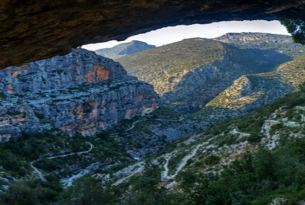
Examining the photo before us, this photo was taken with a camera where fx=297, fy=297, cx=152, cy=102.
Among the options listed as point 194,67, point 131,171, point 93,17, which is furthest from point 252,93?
point 93,17

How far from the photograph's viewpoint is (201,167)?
25422 mm

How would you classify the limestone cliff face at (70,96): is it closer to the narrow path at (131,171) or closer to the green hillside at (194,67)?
the narrow path at (131,171)

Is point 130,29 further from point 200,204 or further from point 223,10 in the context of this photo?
point 200,204

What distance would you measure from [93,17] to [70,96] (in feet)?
168

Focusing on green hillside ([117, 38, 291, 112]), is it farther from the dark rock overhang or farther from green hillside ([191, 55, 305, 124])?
the dark rock overhang

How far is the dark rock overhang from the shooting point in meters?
7.41

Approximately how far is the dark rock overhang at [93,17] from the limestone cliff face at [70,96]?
37221 millimetres

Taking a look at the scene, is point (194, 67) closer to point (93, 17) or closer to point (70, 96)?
point (70, 96)

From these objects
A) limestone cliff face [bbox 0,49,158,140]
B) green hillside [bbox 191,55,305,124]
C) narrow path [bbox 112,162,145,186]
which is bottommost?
green hillside [bbox 191,55,305,124]

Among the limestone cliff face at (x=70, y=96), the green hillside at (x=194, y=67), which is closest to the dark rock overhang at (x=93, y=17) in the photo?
the limestone cliff face at (x=70, y=96)

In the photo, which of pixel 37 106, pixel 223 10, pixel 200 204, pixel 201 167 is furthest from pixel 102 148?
pixel 223 10

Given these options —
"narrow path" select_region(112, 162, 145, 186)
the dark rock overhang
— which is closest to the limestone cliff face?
"narrow path" select_region(112, 162, 145, 186)

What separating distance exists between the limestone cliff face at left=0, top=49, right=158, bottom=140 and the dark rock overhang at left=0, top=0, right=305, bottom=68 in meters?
37.2

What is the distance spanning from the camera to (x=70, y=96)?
5784cm
